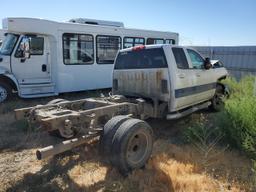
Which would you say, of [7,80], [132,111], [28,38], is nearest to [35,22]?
[28,38]

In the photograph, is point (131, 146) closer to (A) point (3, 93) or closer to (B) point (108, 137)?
(B) point (108, 137)

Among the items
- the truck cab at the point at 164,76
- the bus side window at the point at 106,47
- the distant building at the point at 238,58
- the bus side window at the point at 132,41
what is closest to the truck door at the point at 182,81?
the truck cab at the point at 164,76

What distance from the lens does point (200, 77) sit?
22.6 ft

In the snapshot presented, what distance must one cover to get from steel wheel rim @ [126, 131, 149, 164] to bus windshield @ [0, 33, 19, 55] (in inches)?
277

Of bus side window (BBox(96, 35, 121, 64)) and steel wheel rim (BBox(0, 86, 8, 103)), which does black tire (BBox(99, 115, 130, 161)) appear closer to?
steel wheel rim (BBox(0, 86, 8, 103))

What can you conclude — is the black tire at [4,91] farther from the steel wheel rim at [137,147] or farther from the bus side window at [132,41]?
the steel wheel rim at [137,147]

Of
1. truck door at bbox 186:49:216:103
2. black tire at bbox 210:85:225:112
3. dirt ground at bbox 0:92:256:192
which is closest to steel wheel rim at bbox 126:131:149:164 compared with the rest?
dirt ground at bbox 0:92:256:192

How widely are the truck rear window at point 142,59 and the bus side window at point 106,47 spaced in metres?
4.72

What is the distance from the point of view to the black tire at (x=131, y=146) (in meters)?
4.00

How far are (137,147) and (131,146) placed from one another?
0.21m

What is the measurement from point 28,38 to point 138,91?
→ 535 centimetres

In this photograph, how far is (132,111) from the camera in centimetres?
554

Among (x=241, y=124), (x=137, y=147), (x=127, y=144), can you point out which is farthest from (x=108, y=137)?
(x=241, y=124)

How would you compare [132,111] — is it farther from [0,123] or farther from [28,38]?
[28,38]
